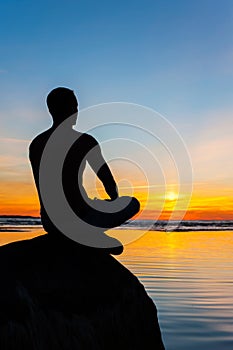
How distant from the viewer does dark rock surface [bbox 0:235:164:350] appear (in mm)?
4301

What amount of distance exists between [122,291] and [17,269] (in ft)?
3.73

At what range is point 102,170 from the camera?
497 cm

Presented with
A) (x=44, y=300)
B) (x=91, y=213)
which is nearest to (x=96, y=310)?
(x=44, y=300)

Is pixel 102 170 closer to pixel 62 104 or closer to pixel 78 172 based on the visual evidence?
pixel 78 172

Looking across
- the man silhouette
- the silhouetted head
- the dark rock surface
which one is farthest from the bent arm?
the dark rock surface

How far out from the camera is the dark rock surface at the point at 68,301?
14.1 ft

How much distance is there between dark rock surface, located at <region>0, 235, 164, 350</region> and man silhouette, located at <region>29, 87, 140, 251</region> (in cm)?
36

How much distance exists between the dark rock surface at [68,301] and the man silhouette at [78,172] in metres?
0.36

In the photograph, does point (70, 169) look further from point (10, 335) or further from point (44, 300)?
point (10, 335)

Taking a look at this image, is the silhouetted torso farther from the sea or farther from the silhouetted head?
the sea

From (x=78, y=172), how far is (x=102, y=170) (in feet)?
0.88

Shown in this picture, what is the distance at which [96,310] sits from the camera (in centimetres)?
492

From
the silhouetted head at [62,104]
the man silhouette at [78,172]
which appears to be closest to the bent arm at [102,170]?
the man silhouette at [78,172]

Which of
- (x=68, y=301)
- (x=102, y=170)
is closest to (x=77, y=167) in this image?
(x=102, y=170)
